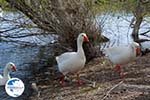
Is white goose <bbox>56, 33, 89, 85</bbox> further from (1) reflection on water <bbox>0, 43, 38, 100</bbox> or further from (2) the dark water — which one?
(2) the dark water

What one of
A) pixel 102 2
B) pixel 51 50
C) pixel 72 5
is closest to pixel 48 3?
pixel 72 5

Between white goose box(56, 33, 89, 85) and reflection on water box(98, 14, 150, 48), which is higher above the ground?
A: reflection on water box(98, 14, 150, 48)

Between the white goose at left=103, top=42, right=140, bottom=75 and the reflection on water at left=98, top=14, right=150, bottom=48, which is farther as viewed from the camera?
the reflection on water at left=98, top=14, right=150, bottom=48

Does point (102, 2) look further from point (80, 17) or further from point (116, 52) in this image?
point (116, 52)

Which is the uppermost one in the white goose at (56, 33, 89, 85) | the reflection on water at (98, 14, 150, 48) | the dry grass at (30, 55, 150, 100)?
the reflection on water at (98, 14, 150, 48)

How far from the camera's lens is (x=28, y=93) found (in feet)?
35.2

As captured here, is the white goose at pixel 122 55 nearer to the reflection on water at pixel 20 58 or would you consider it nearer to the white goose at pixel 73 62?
the white goose at pixel 73 62

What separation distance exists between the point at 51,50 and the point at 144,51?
3.96m

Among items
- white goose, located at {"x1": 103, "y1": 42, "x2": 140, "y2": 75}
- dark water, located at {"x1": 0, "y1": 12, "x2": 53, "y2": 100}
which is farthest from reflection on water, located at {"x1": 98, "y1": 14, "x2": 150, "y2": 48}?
white goose, located at {"x1": 103, "y1": 42, "x2": 140, "y2": 75}

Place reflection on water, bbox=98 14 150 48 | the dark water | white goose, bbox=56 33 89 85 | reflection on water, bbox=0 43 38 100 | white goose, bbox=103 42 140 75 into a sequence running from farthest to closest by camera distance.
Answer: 1. reflection on water, bbox=98 14 150 48
2. the dark water
3. reflection on water, bbox=0 43 38 100
4. white goose, bbox=103 42 140 75
5. white goose, bbox=56 33 89 85

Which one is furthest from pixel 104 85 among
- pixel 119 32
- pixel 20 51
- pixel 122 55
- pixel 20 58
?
pixel 119 32

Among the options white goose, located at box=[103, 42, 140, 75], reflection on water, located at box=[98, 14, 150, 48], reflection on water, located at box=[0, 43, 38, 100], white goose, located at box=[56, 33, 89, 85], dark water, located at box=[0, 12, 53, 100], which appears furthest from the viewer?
reflection on water, located at box=[98, 14, 150, 48]

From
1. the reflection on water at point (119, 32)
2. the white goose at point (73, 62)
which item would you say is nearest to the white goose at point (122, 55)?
the white goose at point (73, 62)

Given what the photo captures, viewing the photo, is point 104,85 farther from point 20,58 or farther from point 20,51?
point 20,51
